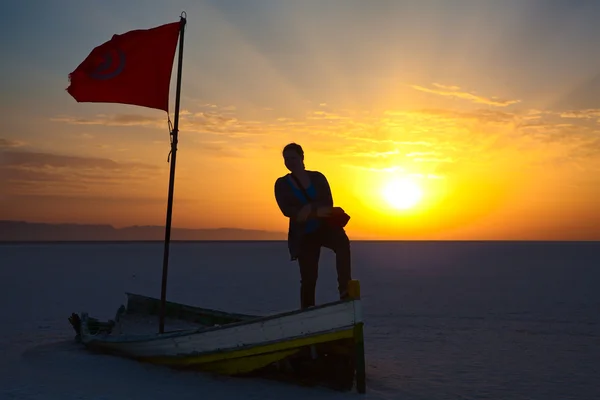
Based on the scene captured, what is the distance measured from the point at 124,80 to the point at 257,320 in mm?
3857

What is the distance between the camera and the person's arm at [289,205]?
806 cm

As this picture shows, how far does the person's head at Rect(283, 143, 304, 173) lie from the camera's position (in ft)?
27.4

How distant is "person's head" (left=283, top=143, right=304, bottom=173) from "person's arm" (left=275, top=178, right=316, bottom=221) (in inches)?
9.3

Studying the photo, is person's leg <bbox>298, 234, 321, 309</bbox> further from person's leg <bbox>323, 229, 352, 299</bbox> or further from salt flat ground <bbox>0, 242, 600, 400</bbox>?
salt flat ground <bbox>0, 242, 600, 400</bbox>

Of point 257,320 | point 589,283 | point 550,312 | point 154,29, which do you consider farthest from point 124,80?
point 589,283

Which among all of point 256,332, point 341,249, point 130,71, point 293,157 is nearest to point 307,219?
point 341,249

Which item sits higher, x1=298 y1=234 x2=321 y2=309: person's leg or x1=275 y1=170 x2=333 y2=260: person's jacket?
x1=275 y1=170 x2=333 y2=260: person's jacket

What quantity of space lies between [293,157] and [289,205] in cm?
65

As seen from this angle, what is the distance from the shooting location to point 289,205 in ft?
27.2

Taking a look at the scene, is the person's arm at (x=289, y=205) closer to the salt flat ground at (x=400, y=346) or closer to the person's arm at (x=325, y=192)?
the person's arm at (x=325, y=192)

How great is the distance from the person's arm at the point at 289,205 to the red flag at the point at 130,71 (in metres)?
2.06

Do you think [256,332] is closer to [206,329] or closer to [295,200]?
[206,329]

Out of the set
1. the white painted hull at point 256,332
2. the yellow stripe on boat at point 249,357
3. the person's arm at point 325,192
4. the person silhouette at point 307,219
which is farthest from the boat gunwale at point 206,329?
the person's arm at point 325,192

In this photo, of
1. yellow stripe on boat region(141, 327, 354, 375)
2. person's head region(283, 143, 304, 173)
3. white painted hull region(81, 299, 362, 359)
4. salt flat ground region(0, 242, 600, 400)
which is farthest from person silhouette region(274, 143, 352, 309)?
salt flat ground region(0, 242, 600, 400)
